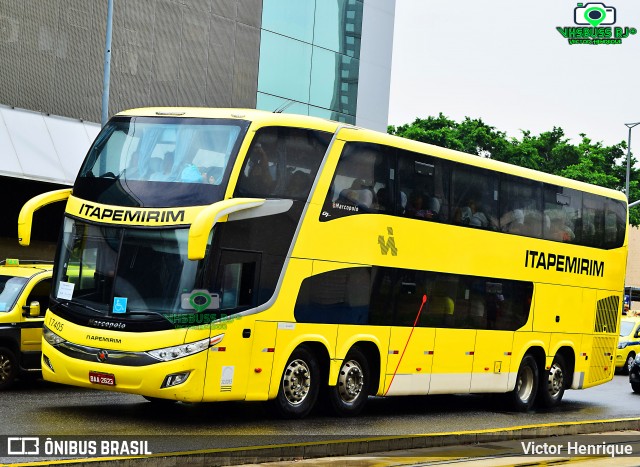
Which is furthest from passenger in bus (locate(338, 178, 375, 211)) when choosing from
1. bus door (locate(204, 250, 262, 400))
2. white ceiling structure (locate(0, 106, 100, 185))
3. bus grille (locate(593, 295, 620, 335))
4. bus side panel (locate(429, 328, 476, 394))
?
white ceiling structure (locate(0, 106, 100, 185))

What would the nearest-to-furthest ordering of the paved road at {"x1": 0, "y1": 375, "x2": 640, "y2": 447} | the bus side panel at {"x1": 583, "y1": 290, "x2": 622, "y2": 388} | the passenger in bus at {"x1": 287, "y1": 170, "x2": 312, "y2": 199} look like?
the paved road at {"x1": 0, "y1": 375, "x2": 640, "y2": 447} < the passenger in bus at {"x1": 287, "y1": 170, "x2": 312, "y2": 199} < the bus side panel at {"x1": 583, "y1": 290, "x2": 622, "y2": 388}

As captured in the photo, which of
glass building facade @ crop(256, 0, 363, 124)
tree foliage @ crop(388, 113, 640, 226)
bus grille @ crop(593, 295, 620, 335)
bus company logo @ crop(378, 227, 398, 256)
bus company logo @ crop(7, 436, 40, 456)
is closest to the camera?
bus company logo @ crop(7, 436, 40, 456)

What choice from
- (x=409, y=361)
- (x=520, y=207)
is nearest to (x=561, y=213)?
(x=520, y=207)

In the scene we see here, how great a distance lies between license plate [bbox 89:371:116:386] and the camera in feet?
46.2

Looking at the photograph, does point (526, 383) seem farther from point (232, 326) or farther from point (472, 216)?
point (232, 326)

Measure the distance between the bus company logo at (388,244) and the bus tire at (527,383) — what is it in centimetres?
476

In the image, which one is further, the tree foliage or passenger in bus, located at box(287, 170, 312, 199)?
the tree foliage

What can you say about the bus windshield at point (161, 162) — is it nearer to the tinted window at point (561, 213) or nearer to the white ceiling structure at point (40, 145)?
the tinted window at point (561, 213)

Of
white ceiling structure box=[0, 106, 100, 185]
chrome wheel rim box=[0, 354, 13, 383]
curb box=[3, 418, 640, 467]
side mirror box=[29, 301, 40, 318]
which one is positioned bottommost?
curb box=[3, 418, 640, 467]

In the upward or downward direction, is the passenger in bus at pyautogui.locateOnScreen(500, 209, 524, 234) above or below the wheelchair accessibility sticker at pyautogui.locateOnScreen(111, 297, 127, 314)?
above

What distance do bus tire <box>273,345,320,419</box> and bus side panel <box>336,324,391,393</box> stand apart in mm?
303

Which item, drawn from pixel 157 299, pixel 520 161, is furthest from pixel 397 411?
pixel 520 161

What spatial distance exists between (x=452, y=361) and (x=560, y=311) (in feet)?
11.7

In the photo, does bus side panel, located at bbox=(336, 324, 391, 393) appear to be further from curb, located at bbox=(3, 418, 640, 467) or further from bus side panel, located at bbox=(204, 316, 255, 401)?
curb, located at bbox=(3, 418, 640, 467)
